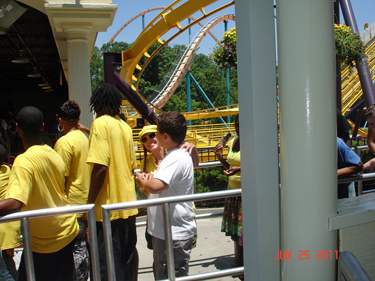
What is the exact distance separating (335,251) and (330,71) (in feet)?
2.03

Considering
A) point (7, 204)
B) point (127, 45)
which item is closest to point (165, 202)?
point (7, 204)

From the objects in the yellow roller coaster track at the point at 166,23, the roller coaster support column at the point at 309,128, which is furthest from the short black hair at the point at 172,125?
the yellow roller coaster track at the point at 166,23

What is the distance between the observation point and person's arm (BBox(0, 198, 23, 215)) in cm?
196

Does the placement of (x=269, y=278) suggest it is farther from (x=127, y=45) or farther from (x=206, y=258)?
(x=127, y=45)

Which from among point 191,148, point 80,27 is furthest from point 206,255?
point 80,27

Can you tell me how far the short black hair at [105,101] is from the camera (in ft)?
9.33

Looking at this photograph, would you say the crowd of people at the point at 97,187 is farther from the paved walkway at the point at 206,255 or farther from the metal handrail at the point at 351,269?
the metal handrail at the point at 351,269

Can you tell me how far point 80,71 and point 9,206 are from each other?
539 cm

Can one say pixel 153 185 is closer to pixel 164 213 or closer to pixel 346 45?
pixel 164 213

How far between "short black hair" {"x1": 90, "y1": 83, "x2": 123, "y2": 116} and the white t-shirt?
668 millimetres

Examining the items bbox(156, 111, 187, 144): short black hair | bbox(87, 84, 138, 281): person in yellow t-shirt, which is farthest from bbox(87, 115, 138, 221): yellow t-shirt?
bbox(156, 111, 187, 144): short black hair

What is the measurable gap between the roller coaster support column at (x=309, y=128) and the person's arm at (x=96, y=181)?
166 cm

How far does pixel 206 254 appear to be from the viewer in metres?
3.96

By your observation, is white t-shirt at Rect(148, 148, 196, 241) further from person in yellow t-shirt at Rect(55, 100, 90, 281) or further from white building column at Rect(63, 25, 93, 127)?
white building column at Rect(63, 25, 93, 127)
